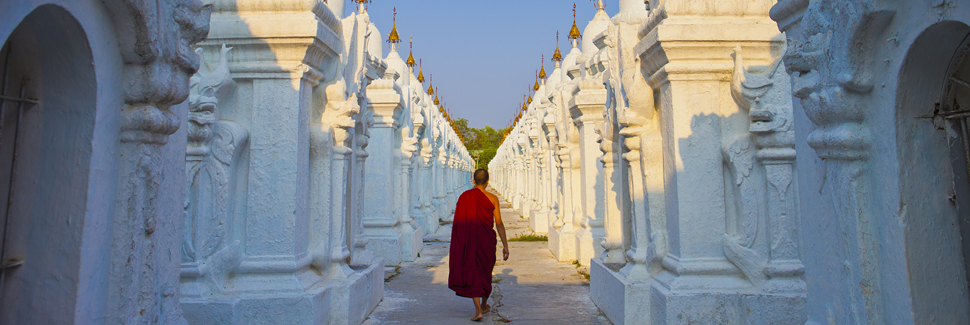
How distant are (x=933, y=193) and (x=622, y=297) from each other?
285cm

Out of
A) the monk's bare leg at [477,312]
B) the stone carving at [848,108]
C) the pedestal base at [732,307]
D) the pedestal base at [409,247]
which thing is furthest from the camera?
the pedestal base at [409,247]

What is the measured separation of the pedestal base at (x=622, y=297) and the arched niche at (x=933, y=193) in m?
2.59

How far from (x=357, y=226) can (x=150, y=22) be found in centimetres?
392

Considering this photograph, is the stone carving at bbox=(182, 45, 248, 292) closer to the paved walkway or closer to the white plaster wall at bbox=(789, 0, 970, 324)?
the paved walkway

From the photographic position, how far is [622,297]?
461 centimetres

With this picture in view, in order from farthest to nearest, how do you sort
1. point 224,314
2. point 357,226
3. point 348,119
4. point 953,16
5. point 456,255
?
point 357,226, point 456,255, point 348,119, point 224,314, point 953,16

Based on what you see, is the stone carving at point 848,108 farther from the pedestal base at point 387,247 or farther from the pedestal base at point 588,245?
the pedestal base at point 387,247

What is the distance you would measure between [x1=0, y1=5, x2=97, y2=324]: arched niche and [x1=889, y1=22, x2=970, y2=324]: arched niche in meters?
2.95

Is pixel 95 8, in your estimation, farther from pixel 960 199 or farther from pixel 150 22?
pixel 960 199

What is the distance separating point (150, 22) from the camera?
2244 mm

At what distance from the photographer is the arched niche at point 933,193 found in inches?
76.7

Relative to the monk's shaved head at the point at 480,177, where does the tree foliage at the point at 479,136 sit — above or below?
above

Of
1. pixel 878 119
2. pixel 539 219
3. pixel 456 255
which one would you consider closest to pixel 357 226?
pixel 456 255

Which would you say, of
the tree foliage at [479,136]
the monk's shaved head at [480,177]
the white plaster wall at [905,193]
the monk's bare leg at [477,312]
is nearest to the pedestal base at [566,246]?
the monk's shaved head at [480,177]
